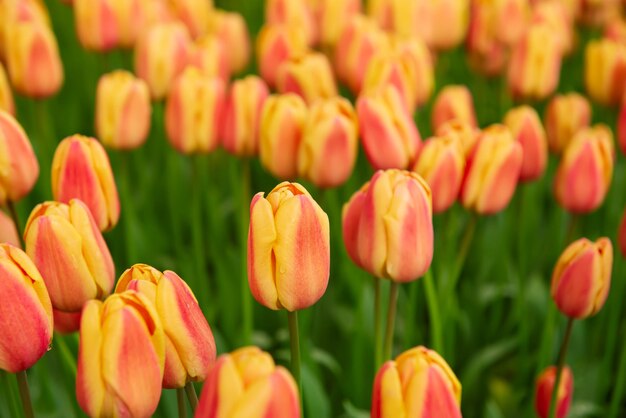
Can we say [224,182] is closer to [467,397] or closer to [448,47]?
[448,47]

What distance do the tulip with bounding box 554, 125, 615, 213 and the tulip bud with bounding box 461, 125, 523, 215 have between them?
0.13 m

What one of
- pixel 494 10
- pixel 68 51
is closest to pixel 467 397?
pixel 494 10

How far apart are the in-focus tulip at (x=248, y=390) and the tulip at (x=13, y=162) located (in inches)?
20.2

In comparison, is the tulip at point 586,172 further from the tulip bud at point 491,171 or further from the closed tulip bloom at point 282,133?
the closed tulip bloom at point 282,133

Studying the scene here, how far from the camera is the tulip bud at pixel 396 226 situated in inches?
33.4

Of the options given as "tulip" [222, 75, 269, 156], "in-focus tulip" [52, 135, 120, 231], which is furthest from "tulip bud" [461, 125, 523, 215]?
"in-focus tulip" [52, 135, 120, 231]

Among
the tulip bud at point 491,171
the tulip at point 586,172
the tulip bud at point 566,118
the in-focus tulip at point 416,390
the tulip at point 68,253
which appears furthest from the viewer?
the tulip bud at point 566,118

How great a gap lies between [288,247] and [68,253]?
0.21m

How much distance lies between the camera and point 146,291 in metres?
0.71

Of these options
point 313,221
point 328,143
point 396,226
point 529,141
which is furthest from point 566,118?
point 313,221

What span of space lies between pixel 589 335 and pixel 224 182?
79 cm

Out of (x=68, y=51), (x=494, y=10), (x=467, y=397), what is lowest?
(x=467, y=397)

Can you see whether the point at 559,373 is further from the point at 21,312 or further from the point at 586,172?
the point at 21,312

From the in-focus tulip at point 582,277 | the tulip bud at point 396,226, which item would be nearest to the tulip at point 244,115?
the tulip bud at point 396,226
